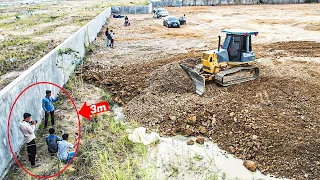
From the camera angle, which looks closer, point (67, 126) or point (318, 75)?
point (67, 126)

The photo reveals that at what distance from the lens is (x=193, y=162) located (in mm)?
7629

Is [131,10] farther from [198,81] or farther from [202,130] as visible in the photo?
[202,130]

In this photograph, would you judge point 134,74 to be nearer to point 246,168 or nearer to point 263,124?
point 263,124

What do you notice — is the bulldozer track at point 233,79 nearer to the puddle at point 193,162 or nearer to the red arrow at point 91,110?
the puddle at point 193,162

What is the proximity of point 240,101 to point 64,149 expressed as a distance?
19.6 feet

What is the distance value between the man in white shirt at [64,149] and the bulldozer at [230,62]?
17.7 feet

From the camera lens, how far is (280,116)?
9.27 m

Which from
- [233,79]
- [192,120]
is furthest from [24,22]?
[192,120]

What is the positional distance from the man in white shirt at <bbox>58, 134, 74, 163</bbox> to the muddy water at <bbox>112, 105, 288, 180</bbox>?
189cm

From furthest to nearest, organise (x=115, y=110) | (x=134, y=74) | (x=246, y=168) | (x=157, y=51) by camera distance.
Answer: (x=157, y=51) < (x=134, y=74) < (x=115, y=110) < (x=246, y=168)

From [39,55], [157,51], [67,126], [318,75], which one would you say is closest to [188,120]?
[67,126]

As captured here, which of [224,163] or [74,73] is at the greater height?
[74,73]

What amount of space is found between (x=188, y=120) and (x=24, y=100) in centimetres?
477

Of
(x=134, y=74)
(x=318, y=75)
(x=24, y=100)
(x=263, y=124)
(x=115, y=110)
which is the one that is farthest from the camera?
(x=134, y=74)
